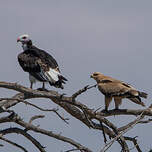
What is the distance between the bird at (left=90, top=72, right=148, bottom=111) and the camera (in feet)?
30.6

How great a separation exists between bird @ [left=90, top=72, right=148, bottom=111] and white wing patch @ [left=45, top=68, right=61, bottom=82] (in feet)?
4.37

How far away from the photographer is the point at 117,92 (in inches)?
382

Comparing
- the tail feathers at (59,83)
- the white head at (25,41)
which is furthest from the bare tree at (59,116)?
the white head at (25,41)

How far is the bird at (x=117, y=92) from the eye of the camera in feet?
30.6

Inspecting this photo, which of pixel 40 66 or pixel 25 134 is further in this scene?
pixel 40 66

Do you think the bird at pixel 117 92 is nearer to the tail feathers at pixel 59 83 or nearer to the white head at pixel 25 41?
the tail feathers at pixel 59 83

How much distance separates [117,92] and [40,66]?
9.23 ft

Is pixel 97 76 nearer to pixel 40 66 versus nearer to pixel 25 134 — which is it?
pixel 40 66

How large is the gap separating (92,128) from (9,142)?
1.41 m

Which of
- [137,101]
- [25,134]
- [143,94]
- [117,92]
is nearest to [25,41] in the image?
[117,92]

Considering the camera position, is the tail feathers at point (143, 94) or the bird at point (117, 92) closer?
the tail feathers at point (143, 94)

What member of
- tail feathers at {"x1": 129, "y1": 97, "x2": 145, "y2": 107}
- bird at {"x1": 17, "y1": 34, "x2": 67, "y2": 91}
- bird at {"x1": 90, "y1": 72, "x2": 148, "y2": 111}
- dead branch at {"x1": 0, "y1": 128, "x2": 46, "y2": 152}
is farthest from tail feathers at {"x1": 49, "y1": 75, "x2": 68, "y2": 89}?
dead branch at {"x1": 0, "y1": 128, "x2": 46, "y2": 152}

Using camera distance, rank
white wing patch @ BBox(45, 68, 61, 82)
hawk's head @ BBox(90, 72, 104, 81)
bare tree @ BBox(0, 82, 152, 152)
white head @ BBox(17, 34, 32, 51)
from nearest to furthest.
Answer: bare tree @ BBox(0, 82, 152, 152) < hawk's head @ BBox(90, 72, 104, 81) < white wing patch @ BBox(45, 68, 61, 82) < white head @ BBox(17, 34, 32, 51)

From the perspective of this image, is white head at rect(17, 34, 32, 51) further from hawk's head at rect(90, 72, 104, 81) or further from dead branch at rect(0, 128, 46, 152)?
dead branch at rect(0, 128, 46, 152)
